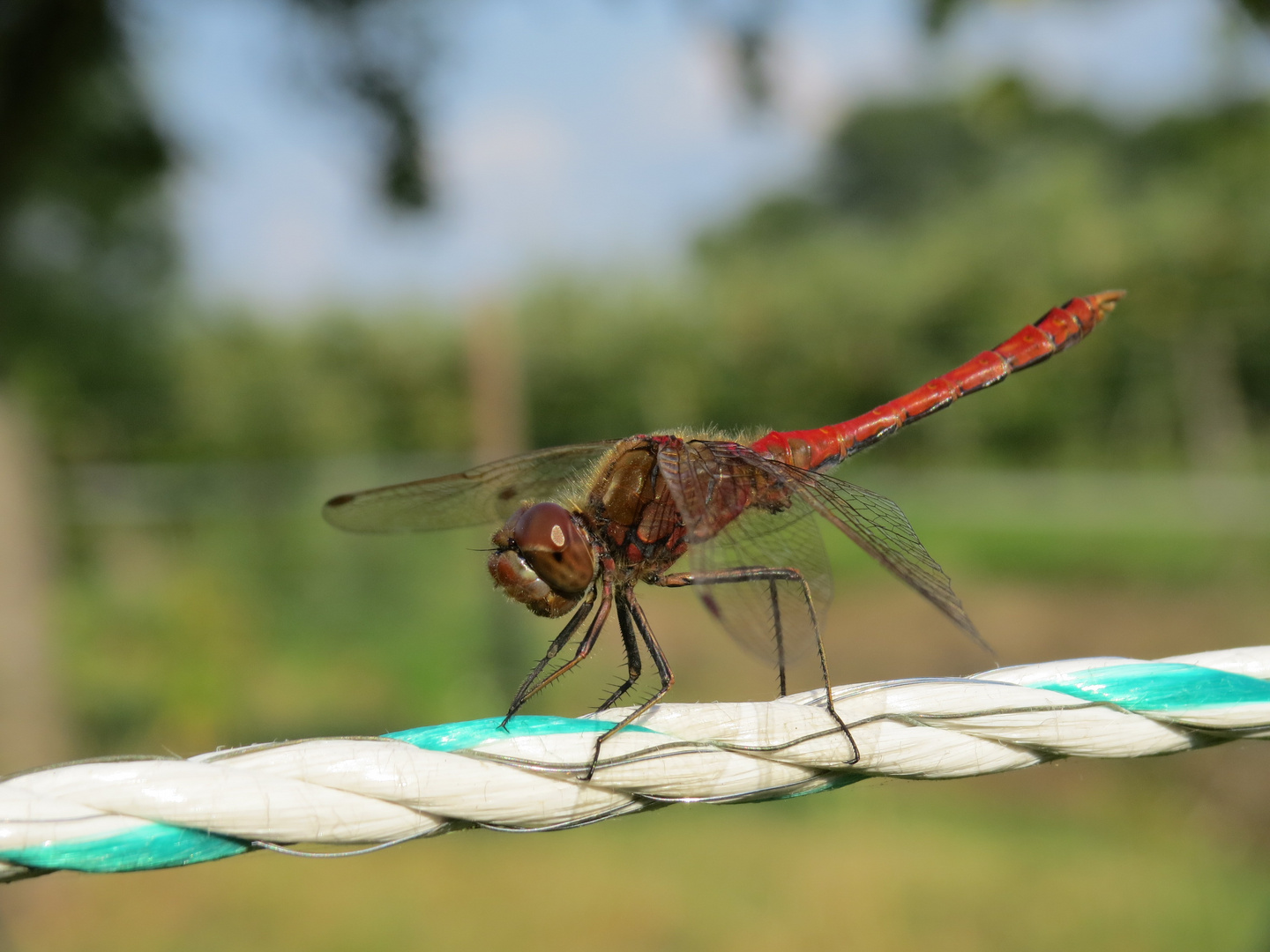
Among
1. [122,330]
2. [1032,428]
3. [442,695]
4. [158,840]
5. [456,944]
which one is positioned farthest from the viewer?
[122,330]

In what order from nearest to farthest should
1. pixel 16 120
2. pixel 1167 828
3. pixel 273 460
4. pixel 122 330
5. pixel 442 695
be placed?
pixel 16 120 → pixel 1167 828 → pixel 442 695 → pixel 273 460 → pixel 122 330

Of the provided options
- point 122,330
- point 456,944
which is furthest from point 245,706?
point 122,330

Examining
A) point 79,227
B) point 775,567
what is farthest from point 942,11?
point 79,227

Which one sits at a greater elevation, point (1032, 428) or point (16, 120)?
point (1032, 428)

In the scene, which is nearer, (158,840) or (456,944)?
(158,840)

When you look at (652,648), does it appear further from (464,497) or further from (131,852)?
(131,852)

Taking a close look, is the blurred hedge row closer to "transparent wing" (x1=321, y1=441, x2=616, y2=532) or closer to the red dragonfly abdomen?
the red dragonfly abdomen

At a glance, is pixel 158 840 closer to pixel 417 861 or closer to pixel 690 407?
pixel 417 861
